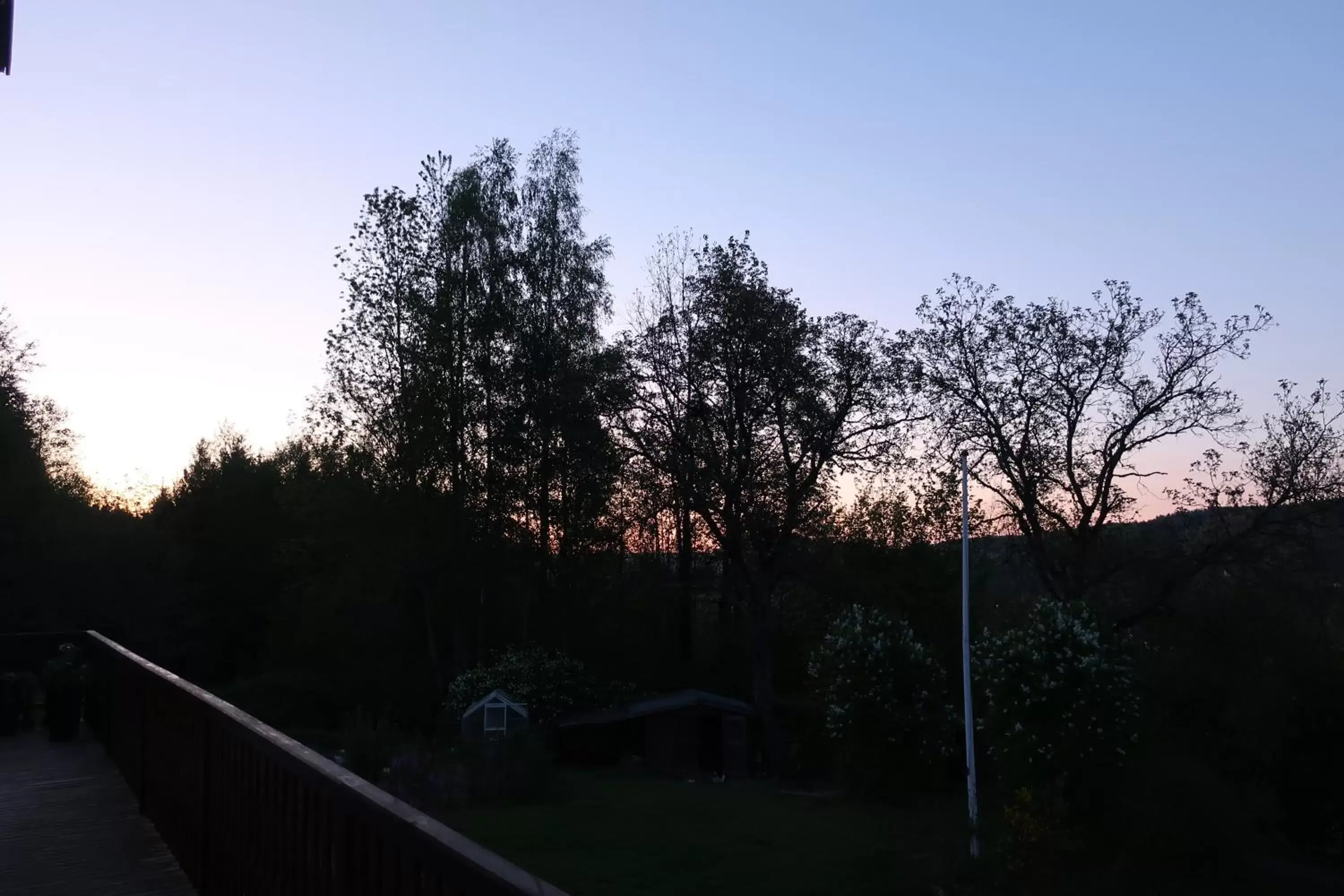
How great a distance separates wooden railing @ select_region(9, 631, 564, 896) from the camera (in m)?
2.30

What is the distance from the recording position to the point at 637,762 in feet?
112

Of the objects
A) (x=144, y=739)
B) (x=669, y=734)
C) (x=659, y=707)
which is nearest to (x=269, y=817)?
(x=144, y=739)

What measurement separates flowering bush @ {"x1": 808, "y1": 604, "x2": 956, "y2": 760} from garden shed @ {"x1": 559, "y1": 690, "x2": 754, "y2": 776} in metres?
4.60

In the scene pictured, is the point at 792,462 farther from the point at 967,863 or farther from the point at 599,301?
the point at 967,863

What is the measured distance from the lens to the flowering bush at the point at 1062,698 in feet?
75.2

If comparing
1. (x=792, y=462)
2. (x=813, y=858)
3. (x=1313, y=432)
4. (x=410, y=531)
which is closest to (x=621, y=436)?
(x=792, y=462)

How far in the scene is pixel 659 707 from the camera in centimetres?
3325

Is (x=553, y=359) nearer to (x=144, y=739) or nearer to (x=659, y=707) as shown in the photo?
(x=659, y=707)

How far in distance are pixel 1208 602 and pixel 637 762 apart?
54.2 ft

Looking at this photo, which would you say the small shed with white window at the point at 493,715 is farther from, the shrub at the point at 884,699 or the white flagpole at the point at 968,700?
the white flagpole at the point at 968,700

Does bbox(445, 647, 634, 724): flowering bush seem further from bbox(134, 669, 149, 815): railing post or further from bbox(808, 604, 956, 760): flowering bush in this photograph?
bbox(134, 669, 149, 815): railing post

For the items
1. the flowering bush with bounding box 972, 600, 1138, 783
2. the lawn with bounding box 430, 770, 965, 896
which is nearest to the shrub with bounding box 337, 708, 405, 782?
the lawn with bounding box 430, 770, 965, 896

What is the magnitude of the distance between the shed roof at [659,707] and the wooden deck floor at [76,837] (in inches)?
963

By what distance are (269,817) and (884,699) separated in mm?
26164
